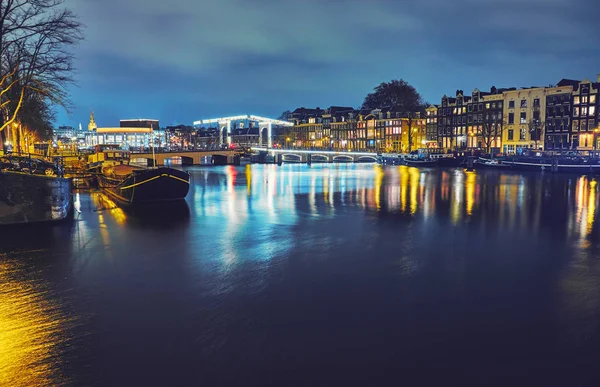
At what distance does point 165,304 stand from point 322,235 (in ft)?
32.7

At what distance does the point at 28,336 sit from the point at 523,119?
97.1 metres

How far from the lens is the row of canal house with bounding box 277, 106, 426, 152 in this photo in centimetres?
11675

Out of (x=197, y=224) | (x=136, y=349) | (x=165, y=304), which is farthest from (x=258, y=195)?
(x=136, y=349)

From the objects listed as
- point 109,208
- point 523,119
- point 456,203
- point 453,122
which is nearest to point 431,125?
point 453,122

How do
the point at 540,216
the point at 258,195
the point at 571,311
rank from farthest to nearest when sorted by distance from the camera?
the point at 258,195 < the point at 540,216 < the point at 571,311

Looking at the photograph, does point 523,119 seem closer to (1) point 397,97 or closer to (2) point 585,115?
(2) point 585,115

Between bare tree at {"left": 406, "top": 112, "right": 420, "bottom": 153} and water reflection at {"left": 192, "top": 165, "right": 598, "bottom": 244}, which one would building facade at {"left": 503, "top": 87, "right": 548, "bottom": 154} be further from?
water reflection at {"left": 192, "top": 165, "right": 598, "bottom": 244}

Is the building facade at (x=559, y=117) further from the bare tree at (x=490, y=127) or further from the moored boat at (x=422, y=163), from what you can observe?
the moored boat at (x=422, y=163)

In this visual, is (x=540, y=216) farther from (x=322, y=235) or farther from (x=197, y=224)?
(x=197, y=224)

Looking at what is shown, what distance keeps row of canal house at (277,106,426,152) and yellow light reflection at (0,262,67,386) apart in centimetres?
10274

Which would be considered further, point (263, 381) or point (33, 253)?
point (33, 253)

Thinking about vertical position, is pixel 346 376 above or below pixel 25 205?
below

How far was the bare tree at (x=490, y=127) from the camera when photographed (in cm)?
9431

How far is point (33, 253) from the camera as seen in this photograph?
1684 cm
